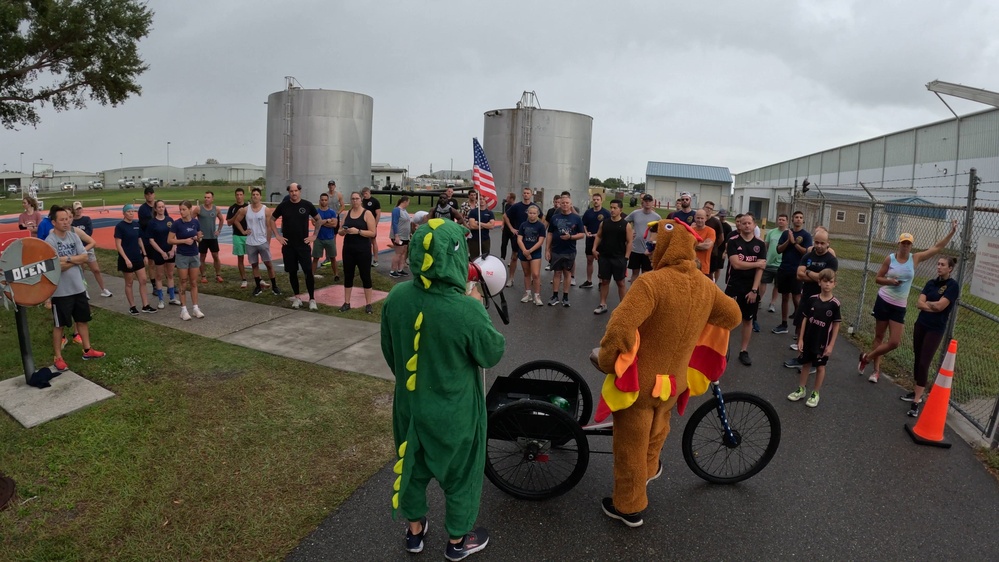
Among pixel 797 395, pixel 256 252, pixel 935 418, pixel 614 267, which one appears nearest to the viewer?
pixel 935 418

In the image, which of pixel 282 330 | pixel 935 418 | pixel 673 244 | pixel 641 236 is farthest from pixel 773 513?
pixel 641 236

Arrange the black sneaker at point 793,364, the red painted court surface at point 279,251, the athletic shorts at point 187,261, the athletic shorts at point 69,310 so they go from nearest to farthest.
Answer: the athletic shorts at point 69,310 → the black sneaker at point 793,364 → the athletic shorts at point 187,261 → the red painted court surface at point 279,251

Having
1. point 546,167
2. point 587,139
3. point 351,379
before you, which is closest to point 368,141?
point 546,167

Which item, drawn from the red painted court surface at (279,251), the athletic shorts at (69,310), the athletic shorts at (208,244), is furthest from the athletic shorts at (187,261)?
the athletic shorts at (208,244)

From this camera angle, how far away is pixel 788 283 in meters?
8.10

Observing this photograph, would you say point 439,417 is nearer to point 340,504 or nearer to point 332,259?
point 340,504

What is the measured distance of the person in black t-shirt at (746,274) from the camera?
6.94 metres

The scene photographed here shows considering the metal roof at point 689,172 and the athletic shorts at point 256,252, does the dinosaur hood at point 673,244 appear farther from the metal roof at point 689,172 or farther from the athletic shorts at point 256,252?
the metal roof at point 689,172

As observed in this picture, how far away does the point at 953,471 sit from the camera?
4348 millimetres

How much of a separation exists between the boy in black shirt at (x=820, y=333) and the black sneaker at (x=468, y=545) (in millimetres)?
3815

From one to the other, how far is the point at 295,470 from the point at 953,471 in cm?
490

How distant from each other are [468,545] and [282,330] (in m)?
5.07

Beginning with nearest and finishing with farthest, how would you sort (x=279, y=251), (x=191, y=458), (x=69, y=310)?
1. (x=191, y=458)
2. (x=69, y=310)
3. (x=279, y=251)

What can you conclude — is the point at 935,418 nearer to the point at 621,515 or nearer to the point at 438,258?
the point at 621,515
